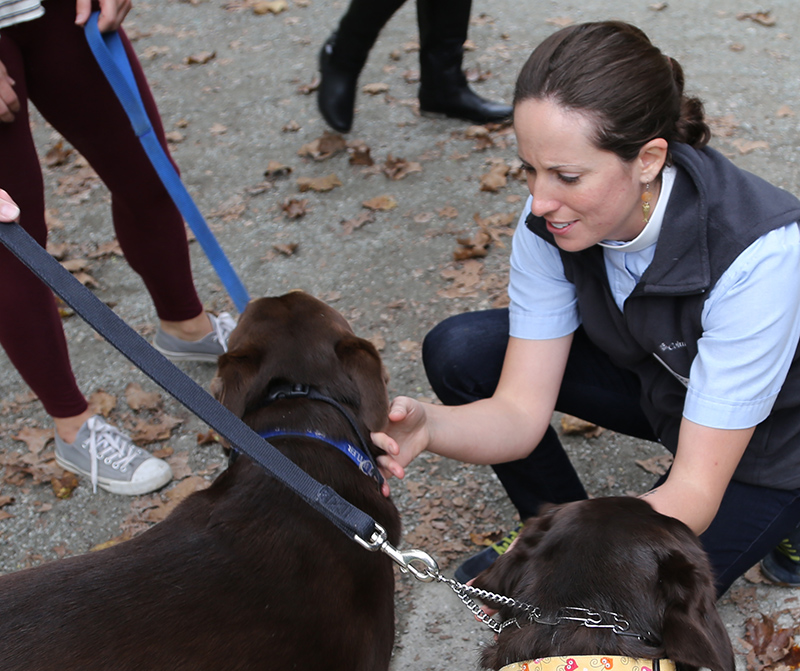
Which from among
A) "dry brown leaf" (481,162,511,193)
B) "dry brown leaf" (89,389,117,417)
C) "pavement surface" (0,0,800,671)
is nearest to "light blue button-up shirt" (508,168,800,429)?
"pavement surface" (0,0,800,671)

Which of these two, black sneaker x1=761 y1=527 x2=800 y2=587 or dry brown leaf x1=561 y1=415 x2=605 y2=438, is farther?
dry brown leaf x1=561 y1=415 x2=605 y2=438

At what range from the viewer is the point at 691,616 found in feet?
5.40

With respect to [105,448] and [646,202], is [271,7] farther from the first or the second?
[646,202]

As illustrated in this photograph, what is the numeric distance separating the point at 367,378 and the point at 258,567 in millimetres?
605

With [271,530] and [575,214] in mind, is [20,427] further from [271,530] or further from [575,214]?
[575,214]

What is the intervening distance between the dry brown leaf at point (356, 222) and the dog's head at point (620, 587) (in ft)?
11.4

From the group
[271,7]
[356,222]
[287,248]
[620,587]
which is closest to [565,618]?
[620,587]

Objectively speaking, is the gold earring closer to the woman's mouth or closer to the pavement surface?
the woman's mouth

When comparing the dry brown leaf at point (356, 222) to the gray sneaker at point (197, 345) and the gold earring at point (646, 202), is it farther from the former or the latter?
the gold earring at point (646, 202)

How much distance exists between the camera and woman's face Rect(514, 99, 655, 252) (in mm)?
2072

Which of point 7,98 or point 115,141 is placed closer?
point 7,98

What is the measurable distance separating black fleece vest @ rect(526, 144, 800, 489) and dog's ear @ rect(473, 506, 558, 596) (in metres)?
0.71

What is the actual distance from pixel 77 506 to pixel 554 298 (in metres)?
2.29

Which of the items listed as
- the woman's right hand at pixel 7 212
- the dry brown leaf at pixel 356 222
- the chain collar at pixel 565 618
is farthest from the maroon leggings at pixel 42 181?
the chain collar at pixel 565 618
